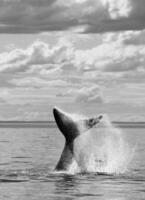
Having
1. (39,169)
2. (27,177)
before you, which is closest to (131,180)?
Result: (27,177)

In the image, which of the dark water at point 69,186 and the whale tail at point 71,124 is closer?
the dark water at point 69,186

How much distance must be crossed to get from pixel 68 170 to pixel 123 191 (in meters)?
4.53

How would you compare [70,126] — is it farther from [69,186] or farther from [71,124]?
[69,186]

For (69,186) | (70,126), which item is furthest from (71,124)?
(69,186)

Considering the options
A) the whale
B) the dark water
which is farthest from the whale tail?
the dark water

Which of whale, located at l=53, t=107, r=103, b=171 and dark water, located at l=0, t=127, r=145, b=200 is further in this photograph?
whale, located at l=53, t=107, r=103, b=171

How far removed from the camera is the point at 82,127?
89.6 feet

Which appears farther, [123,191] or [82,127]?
[82,127]

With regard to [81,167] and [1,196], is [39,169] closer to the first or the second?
[81,167]

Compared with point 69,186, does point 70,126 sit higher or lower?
higher

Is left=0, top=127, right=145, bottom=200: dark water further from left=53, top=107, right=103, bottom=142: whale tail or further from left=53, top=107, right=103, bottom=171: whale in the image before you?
left=53, top=107, right=103, bottom=142: whale tail

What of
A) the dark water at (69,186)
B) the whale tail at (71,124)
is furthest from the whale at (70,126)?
the dark water at (69,186)

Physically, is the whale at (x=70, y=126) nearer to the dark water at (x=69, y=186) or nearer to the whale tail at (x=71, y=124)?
the whale tail at (x=71, y=124)

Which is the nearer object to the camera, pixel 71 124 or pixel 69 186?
pixel 69 186
